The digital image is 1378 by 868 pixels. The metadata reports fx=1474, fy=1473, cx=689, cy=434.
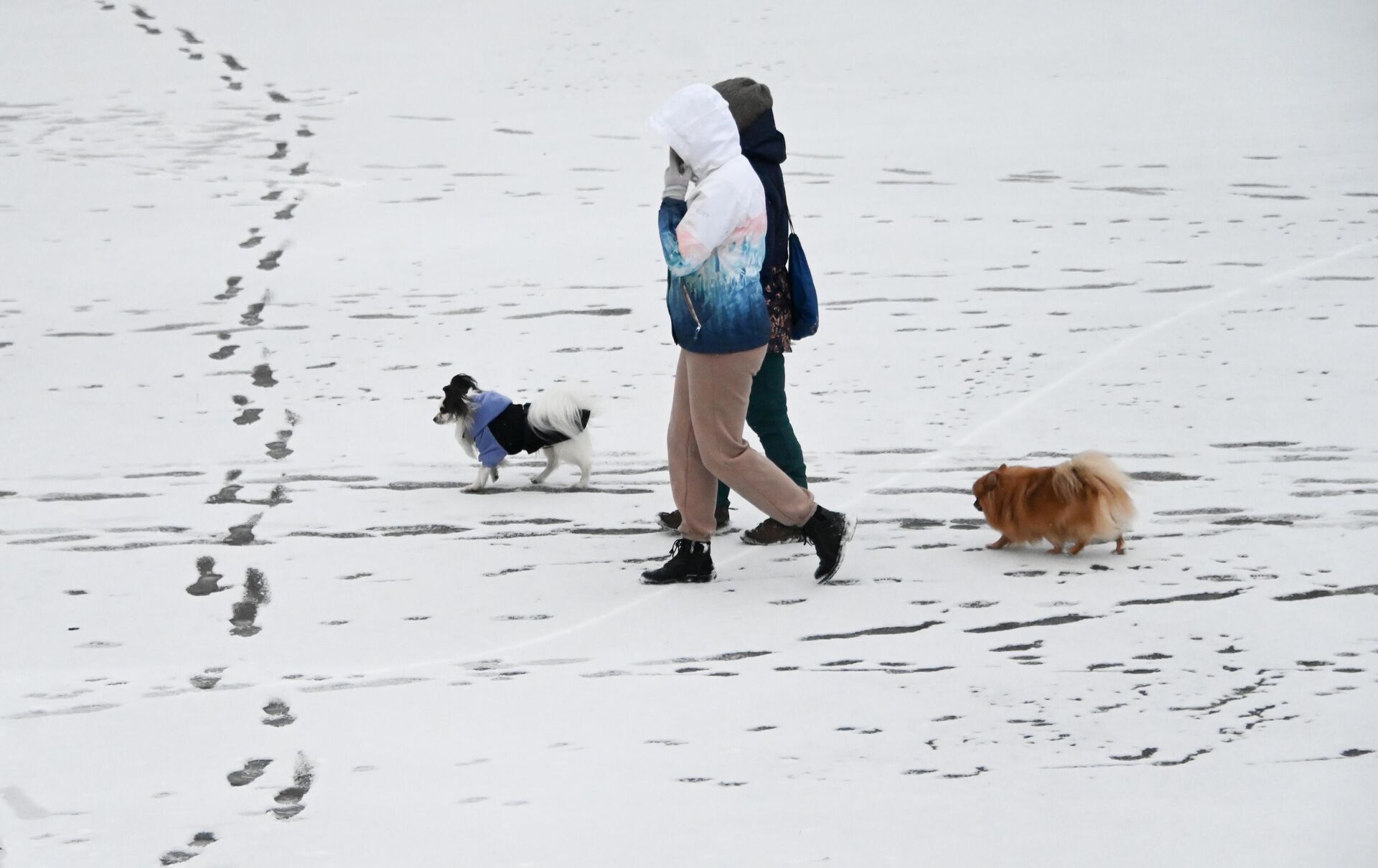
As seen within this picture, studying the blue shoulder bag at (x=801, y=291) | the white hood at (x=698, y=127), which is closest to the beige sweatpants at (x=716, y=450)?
the blue shoulder bag at (x=801, y=291)

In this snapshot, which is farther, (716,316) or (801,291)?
(801,291)

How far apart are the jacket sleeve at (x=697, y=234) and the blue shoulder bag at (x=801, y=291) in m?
0.59

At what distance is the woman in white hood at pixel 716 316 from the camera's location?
4.28 meters

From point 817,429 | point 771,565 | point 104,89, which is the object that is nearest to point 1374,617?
point 771,565

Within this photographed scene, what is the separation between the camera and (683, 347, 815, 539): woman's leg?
447 cm

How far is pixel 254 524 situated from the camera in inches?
215

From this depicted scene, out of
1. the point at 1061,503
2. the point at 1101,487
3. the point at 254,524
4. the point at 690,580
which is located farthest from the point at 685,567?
the point at 254,524

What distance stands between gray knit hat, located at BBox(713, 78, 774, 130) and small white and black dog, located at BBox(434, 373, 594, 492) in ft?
4.94

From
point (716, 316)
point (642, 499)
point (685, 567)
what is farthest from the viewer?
point (642, 499)

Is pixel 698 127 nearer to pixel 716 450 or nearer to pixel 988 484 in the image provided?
pixel 716 450

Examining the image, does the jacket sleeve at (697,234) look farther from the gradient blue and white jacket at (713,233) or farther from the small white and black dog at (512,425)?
the small white and black dog at (512,425)

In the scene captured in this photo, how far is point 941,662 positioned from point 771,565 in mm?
1031

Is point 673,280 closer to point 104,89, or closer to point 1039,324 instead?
point 1039,324

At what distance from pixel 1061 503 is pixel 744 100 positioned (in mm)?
1638
